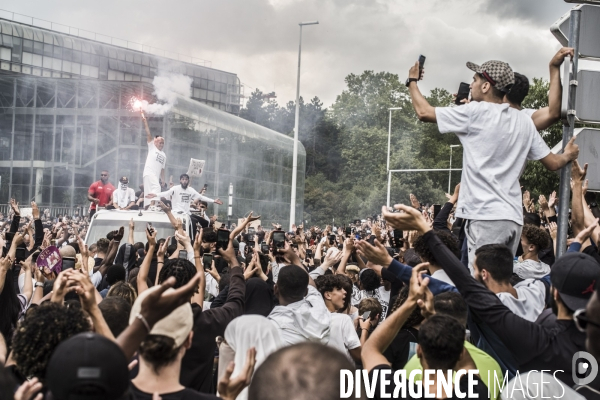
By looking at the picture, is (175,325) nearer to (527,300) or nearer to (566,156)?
(527,300)

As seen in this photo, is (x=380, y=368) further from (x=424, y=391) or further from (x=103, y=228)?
(x=103, y=228)

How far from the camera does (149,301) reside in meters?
2.93

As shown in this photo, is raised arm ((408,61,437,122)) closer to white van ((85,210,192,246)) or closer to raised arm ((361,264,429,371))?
raised arm ((361,264,429,371))

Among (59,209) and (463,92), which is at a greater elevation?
(463,92)

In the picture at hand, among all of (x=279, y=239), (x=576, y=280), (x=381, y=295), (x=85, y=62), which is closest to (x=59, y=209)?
(x=85, y=62)

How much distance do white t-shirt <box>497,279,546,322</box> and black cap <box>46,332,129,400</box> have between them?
2436mm

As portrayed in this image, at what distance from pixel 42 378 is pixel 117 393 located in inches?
28.5

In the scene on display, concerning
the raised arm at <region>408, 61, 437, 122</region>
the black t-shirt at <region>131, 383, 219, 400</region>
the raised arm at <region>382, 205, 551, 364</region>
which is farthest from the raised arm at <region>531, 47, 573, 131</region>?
the black t-shirt at <region>131, 383, 219, 400</region>

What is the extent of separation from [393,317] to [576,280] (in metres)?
0.83

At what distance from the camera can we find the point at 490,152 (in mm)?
5043

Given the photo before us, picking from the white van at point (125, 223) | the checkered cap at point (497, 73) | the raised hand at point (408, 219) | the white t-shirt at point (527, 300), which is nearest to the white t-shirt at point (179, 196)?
the white van at point (125, 223)

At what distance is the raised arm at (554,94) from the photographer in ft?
16.6

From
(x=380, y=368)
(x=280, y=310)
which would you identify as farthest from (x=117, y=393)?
(x=280, y=310)

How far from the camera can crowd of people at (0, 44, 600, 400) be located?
7.95 feet
